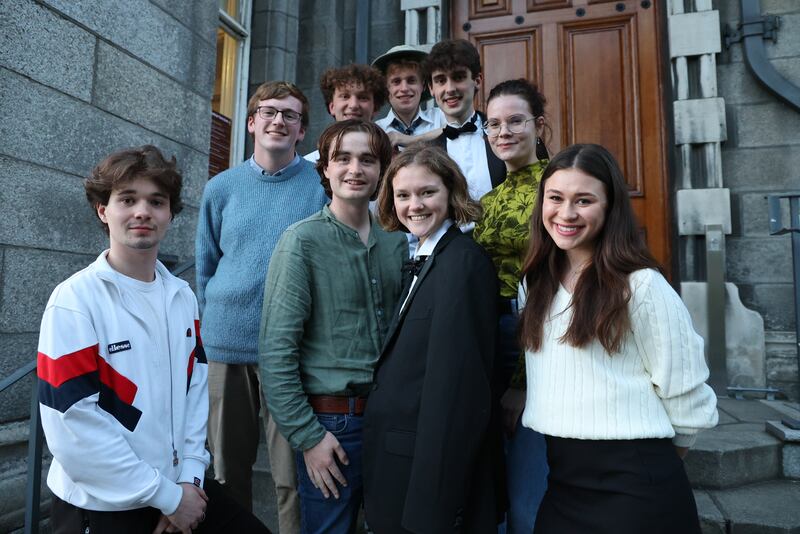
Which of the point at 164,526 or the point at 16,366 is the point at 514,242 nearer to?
the point at 164,526

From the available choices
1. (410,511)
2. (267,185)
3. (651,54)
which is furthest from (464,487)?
(651,54)

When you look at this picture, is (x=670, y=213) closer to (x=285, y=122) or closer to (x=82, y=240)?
(x=285, y=122)

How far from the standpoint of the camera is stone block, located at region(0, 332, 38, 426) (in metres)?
2.62

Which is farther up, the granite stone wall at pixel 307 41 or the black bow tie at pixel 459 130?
the granite stone wall at pixel 307 41

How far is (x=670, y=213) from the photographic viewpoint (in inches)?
190

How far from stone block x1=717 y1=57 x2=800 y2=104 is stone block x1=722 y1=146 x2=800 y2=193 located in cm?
45

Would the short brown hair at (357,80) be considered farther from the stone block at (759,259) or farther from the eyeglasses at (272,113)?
the stone block at (759,259)

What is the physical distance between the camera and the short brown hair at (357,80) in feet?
9.03

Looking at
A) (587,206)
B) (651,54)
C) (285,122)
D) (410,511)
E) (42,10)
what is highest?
(651,54)

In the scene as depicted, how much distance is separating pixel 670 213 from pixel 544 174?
3744 millimetres

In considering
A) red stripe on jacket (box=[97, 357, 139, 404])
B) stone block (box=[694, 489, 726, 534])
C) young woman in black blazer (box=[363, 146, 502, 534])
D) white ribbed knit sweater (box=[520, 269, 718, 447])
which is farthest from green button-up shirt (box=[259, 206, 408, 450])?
stone block (box=[694, 489, 726, 534])

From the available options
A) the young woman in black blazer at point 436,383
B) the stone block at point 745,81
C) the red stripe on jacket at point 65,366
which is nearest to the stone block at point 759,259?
the stone block at point 745,81

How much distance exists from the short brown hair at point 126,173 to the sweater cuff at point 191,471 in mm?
882

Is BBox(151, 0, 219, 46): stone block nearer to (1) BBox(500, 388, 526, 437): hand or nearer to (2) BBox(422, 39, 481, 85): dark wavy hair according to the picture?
(2) BBox(422, 39, 481, 85): dark wavy hair
